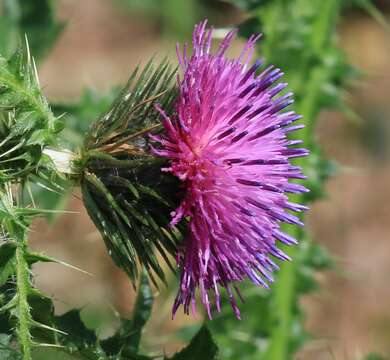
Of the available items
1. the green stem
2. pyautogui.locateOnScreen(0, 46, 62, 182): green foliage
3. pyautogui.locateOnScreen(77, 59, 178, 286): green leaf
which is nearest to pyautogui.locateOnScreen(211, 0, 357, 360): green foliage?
pyautogui.locateOnScreen(77, 59, 178, 286): green leaf

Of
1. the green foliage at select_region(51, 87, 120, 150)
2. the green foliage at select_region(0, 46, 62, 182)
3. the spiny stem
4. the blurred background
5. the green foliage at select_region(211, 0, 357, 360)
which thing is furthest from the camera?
the blurred background

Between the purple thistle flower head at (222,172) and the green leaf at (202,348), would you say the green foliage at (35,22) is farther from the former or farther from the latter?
the green leaf at (202,348)

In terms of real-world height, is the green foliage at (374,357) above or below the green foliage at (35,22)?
below

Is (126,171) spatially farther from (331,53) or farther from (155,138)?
(331,53)

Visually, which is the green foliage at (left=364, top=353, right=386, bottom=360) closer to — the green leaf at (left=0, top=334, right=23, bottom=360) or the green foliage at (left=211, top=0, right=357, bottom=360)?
the green foliage at (left=211, top=0, right=357, bottom=360)

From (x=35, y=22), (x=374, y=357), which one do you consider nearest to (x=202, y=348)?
(x=374, y=357)

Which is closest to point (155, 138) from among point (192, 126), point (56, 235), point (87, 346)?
point (192, 126)

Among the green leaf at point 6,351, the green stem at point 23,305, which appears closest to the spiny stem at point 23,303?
the green stem at point 23,305
